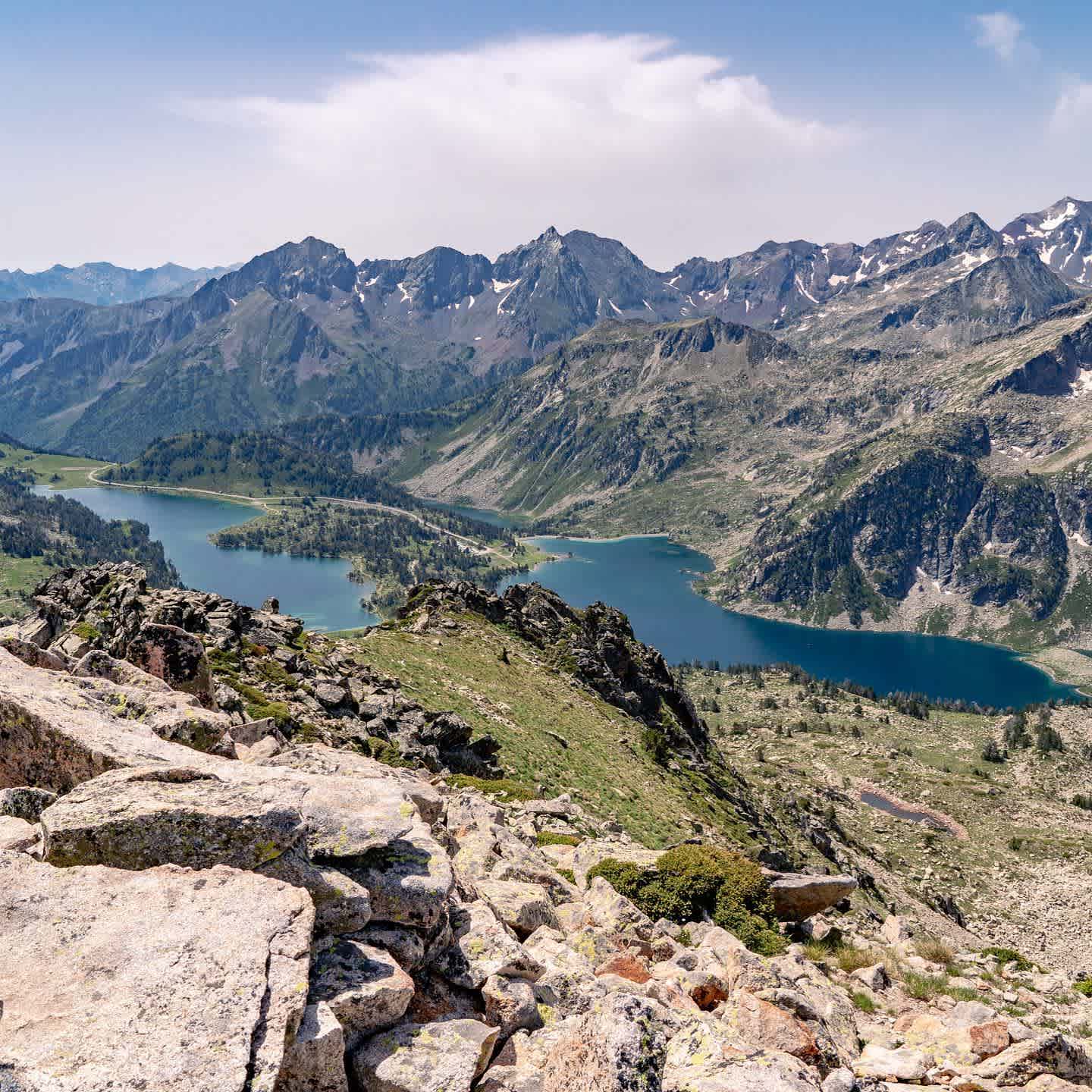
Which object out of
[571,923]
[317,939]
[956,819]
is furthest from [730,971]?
[956,819]

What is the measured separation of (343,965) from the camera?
1305cm

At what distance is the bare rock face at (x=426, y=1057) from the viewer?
11.8 m

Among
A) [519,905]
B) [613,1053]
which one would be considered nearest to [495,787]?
[519,905]

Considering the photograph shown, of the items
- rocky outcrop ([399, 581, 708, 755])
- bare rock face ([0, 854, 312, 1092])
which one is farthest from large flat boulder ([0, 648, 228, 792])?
rocky outcrop ([399, 581, 708, 755])

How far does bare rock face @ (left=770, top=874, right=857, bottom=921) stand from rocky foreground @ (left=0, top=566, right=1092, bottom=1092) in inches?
106

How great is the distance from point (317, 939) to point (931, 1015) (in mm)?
17152

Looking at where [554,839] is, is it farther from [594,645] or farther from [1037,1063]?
[594,645]

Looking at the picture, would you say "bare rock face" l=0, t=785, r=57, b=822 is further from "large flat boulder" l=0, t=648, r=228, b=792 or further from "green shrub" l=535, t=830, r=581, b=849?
"green shrub" l=535, t=830, r=581, b=849

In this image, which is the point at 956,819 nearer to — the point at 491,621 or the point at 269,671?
the point at 491,621

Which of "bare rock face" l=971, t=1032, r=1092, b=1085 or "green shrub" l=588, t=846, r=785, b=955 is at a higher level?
"bare rock face" l=971, t=1032, r=1092, b=1085

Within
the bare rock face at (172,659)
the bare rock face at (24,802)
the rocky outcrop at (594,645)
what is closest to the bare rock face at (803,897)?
the bare rock face at (24,802)

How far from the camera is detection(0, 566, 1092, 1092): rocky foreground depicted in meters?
10.6

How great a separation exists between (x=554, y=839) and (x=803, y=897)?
37.9 feet

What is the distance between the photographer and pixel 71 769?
18.5 m
